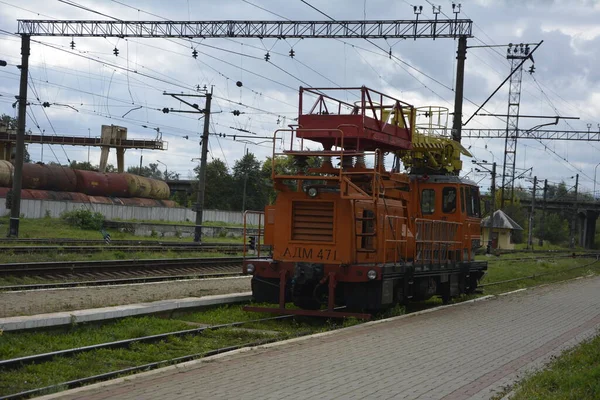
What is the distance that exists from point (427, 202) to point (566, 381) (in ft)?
34.2

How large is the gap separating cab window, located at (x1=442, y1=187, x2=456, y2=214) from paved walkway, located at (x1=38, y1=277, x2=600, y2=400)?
366 cm

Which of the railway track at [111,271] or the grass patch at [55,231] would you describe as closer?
the railway track at [111,271]

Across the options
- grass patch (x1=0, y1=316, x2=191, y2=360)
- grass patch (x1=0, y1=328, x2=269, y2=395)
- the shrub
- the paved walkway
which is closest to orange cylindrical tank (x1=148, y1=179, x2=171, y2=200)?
the shrub

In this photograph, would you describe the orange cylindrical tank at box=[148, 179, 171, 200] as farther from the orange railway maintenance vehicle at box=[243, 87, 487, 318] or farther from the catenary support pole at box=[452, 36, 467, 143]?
the orange railway maintenance vehicle at box=[243, 87, 487, 318]

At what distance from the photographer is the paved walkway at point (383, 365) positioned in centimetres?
821

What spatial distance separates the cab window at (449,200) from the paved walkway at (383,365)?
12.0 feet

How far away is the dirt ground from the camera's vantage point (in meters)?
13.9

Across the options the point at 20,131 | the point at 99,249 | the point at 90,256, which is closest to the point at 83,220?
the point at 20,131

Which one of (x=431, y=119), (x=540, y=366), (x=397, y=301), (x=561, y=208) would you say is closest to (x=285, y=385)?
(x=540, y=366)

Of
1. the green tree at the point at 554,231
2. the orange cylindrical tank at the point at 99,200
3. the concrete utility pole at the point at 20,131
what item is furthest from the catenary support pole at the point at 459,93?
the green tree at the point at 554,231

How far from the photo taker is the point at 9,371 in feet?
30.0

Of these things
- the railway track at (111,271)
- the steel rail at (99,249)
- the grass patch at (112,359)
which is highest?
the steel rail at (99,249)

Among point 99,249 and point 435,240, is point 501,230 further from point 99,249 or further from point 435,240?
point 435,240

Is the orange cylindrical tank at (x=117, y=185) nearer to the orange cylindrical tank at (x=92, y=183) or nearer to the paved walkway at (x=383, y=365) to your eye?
the orange cylindrical tank at (x=92, y=183)
